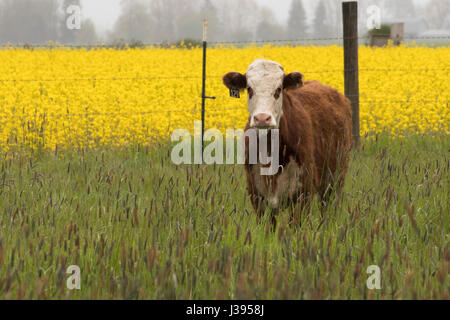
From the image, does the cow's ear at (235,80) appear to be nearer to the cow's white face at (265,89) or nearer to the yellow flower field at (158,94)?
the cow's white face at (265,89)

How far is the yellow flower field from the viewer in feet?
31.2

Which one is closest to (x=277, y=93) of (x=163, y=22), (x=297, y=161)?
(x=297, y=161)

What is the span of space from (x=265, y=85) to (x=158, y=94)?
28.2 feet

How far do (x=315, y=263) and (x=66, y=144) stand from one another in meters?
6.29

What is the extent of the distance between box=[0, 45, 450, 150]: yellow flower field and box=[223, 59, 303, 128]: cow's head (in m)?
4.14

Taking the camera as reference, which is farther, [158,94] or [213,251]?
[158,94]

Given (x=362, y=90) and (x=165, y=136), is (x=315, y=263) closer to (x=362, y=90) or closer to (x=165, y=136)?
(x=165, y=136)

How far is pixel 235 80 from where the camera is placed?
488 cm

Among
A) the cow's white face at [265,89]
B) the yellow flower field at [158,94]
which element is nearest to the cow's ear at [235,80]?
the cow's white face at [265,89]

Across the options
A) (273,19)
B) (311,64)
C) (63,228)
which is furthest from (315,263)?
(273,19)

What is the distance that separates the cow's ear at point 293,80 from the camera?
4.78 meters

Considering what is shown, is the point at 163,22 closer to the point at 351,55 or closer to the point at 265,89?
the point at 351,55

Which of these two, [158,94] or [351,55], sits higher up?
[158,94]

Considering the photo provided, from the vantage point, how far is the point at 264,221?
4305 millimetres
